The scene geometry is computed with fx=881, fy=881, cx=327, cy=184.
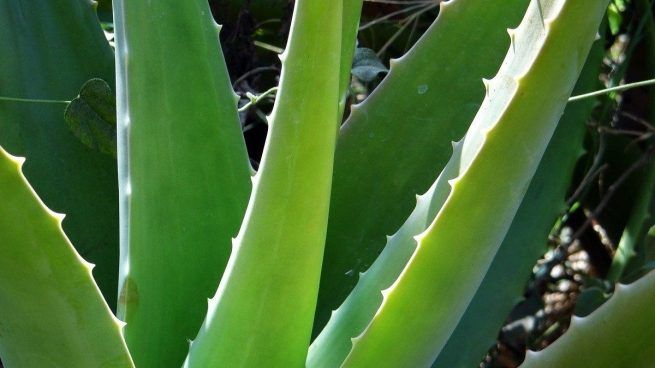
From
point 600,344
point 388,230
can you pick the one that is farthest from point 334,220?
point 600,344

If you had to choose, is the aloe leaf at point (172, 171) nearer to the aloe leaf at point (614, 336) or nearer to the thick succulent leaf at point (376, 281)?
the thick succulent leaf at point (376, 281)

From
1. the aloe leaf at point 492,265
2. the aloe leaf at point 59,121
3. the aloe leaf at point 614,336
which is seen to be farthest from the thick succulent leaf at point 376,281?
the aloe leaf at point 59,121

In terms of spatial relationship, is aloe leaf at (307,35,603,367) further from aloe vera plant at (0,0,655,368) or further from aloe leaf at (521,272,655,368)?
aloe leaf at (521,272,655,368)

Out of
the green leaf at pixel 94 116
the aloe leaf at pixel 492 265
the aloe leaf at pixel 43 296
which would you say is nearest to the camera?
the aloe leaf at pixel 43 296

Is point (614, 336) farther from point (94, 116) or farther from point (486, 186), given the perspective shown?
point (94, 116)

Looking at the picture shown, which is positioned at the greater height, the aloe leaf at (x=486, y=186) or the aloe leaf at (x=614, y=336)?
the aloe leaf at (x=486, y=186)

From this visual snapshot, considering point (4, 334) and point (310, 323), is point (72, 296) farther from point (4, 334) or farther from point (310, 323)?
point (310, 323)

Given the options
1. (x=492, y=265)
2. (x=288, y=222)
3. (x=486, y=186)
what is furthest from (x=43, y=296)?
(x=492, y=265)
